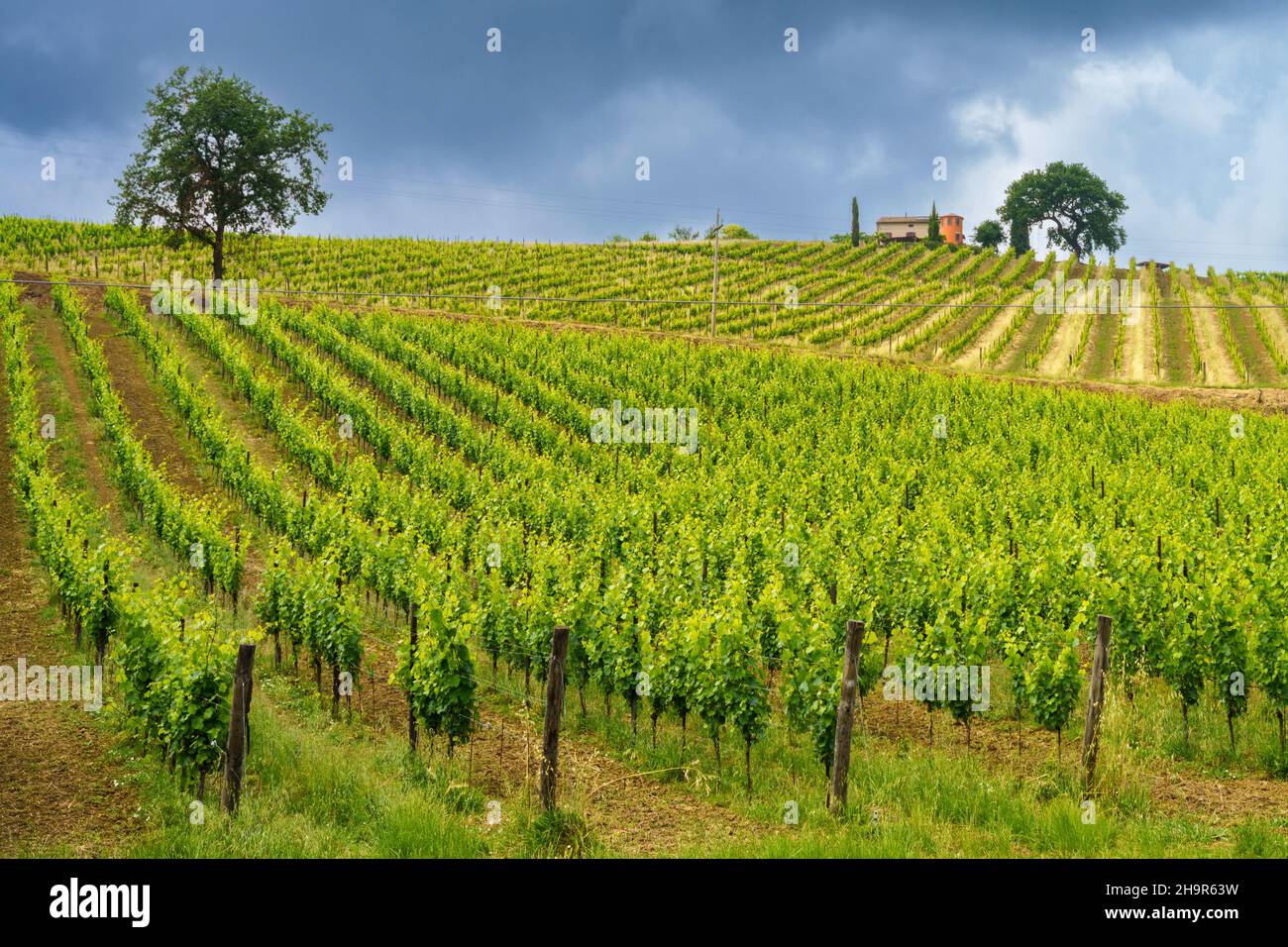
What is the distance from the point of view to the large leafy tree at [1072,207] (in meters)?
116

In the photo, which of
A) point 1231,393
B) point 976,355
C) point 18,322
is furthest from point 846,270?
point 18,322

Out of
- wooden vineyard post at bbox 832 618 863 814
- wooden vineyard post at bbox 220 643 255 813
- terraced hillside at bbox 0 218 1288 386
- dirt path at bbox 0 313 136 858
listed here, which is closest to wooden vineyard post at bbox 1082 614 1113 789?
wooden vineyard post at bbox 832 618 863 814

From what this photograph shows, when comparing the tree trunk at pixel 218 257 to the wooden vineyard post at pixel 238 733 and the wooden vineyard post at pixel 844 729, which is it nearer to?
the wooden vineyard post at pixel 238 733

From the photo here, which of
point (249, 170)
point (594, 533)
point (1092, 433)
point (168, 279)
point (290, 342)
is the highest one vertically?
point (249, 170)

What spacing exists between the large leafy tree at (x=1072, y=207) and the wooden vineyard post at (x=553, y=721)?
117 m

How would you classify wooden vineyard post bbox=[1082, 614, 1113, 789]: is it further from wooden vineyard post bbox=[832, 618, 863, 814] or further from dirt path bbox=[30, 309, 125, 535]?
dirt path bbox=[30, 309, 125, 535]

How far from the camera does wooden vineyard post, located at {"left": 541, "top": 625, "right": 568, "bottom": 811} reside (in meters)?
11.0

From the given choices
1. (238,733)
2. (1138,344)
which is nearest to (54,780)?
(238,733)

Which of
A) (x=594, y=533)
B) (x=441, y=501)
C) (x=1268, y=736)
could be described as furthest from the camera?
(x=441, y=501)

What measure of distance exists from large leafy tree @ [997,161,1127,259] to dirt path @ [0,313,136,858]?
116 m

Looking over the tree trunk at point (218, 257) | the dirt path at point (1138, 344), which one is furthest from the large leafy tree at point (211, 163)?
the dirt path at point (1138, 344)

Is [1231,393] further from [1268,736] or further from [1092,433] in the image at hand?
[1268,736]

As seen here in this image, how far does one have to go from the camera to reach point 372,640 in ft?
63.5

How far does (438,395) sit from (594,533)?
67.8 ft
